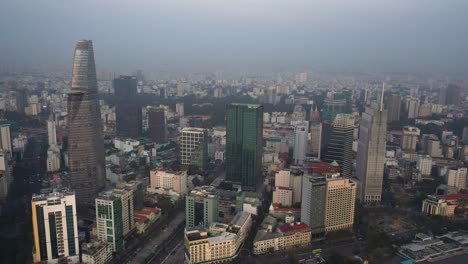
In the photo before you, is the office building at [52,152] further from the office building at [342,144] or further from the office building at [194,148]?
the office building at [342,144]

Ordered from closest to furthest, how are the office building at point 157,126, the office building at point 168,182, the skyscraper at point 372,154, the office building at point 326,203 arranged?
the office building at point 326,203
the skyscraper at point 372,154
the office building at point 168,182
the office building at point 157,126

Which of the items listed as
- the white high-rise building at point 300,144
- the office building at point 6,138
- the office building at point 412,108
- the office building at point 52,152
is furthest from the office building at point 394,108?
the office building at point 6,138

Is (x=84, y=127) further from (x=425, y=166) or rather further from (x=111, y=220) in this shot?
(x=425, y=166)

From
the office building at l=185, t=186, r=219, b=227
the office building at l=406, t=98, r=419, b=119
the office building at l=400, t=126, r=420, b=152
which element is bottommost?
the office building at l=185, t=186, r=219, b=227

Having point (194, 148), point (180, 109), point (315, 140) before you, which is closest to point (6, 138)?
point (194, 148)

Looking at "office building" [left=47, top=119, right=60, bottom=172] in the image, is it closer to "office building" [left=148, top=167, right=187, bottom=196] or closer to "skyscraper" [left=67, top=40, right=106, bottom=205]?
"skyscraper" [left=67, top=40, right=106, bottom=205]

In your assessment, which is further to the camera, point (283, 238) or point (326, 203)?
point (326, 203)

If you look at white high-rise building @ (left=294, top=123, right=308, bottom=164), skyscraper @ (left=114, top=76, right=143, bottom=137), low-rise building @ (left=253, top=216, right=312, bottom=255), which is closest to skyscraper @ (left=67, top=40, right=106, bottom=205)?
low-rise building @ (left=253, top=216, right=312, bottom=255)
